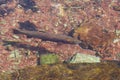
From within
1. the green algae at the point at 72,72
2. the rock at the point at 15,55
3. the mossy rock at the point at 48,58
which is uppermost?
the green algae at the point at 72,72

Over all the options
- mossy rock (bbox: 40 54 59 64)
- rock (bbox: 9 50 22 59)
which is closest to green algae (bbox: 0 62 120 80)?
mossy rock (bbox: 40 54 59 64)

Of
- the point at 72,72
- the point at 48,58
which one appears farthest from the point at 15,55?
the point at 72,72

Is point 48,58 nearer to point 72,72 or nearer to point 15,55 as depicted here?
point 15,55

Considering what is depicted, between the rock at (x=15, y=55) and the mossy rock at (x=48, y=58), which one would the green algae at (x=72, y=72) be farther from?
the rock at (x=15, y=55)

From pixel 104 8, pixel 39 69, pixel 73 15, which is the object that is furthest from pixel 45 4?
pixel 39 69

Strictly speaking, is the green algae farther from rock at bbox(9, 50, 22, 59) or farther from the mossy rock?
rock at bbox(9, 50, 22, 59)

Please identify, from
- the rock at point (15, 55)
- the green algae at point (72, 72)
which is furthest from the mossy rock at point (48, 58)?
the green algae at point (72, 72)

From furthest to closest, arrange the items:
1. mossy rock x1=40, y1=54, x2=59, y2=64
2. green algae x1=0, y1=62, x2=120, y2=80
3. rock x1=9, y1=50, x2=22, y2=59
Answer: rock x1=9, y1=50, x2=22, y2=59 < mossy rock x1=40, y1=54, x2=59, y2=64 < green algae x1=0, y1=62, x2=120, y2=80

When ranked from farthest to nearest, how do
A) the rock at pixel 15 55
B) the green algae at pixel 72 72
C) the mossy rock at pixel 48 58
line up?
1. the rock at pixel 15 55
2. the mossy rock at pixel 48 58
3. the green algae at pixel 72 72

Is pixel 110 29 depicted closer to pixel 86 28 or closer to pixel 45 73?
pixel 86 28
